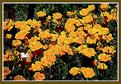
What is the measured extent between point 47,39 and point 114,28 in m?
0.55

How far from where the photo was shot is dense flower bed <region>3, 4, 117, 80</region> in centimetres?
579

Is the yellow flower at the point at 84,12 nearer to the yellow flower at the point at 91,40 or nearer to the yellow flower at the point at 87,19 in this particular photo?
the yellow flower at the point at 87,19

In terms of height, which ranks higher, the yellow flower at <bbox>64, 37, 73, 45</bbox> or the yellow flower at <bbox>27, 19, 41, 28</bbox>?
the yellow flower at <bbox>27, 19, 41, 28</bbox>

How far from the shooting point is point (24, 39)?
588 centimetres

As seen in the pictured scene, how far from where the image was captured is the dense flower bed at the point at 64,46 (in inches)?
228

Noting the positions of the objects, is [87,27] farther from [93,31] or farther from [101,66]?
[101,66]

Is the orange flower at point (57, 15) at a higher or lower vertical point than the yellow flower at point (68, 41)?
higher

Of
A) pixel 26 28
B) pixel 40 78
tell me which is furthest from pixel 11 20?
pixel 40 78

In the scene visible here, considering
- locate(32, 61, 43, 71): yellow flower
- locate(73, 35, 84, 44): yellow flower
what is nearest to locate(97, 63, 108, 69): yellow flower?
locate(73, 35, 84, 44): yellow flower

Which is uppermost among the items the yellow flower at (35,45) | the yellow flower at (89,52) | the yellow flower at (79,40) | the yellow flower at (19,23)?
the yellow flower at (19,23)

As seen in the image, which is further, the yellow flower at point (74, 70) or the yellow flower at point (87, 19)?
the yellow flower at point (87, 19)

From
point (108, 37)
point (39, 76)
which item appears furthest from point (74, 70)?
point (108, 37)

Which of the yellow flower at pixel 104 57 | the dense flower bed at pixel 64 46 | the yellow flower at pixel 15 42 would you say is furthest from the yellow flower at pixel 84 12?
Answer: the yellow flower at pixel 15 42

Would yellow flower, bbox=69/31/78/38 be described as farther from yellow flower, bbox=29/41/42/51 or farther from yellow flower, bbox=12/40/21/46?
yellow flower, bbox=12/40/21/46
